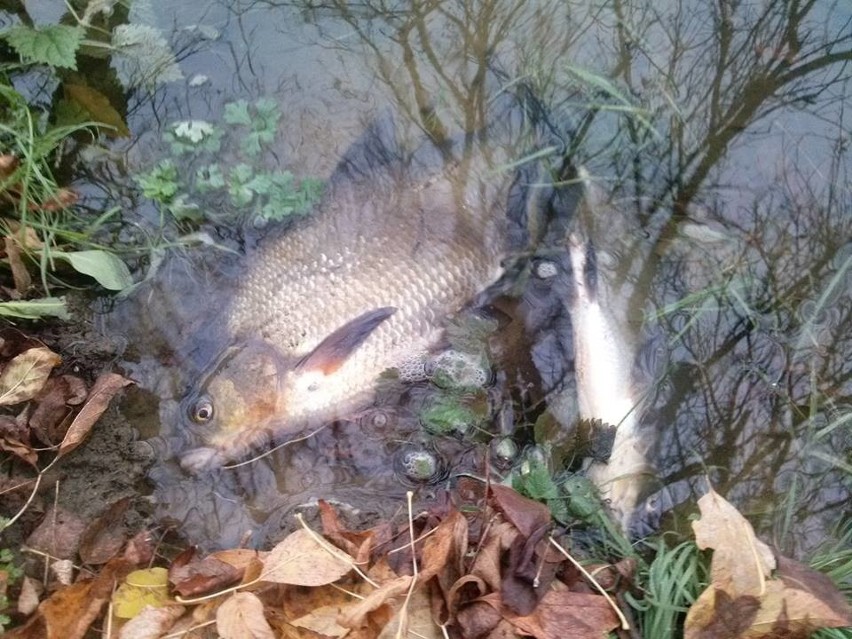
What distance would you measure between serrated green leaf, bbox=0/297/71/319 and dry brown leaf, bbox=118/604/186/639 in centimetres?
123

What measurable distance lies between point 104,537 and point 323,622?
0.93 metres

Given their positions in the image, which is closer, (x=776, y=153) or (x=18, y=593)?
(x=18, y=593)

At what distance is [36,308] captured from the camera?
2.97 meters

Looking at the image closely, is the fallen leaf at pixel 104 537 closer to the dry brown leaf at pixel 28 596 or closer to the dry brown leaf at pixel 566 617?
the dry brown leaf at pixel 28 596

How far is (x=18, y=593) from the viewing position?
269cm

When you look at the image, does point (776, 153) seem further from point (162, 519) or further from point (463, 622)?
point (162, 519)

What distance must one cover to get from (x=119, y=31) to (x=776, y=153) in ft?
9.73

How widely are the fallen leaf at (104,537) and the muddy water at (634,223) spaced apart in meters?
0.18

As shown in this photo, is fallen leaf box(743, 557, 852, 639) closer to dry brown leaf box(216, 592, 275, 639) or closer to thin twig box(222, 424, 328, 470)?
dry brown leaf box(216, 592, 275, 639)

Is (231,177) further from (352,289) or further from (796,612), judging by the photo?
(796,612)

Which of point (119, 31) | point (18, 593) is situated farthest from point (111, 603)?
point (119, 31)

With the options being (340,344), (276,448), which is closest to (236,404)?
(276,448)

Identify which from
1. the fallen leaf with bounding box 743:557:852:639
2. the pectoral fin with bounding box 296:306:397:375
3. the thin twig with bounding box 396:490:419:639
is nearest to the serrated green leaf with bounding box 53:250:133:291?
the pectoral fin with bounding box 296:306:397:375

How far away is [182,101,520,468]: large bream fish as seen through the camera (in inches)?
122
